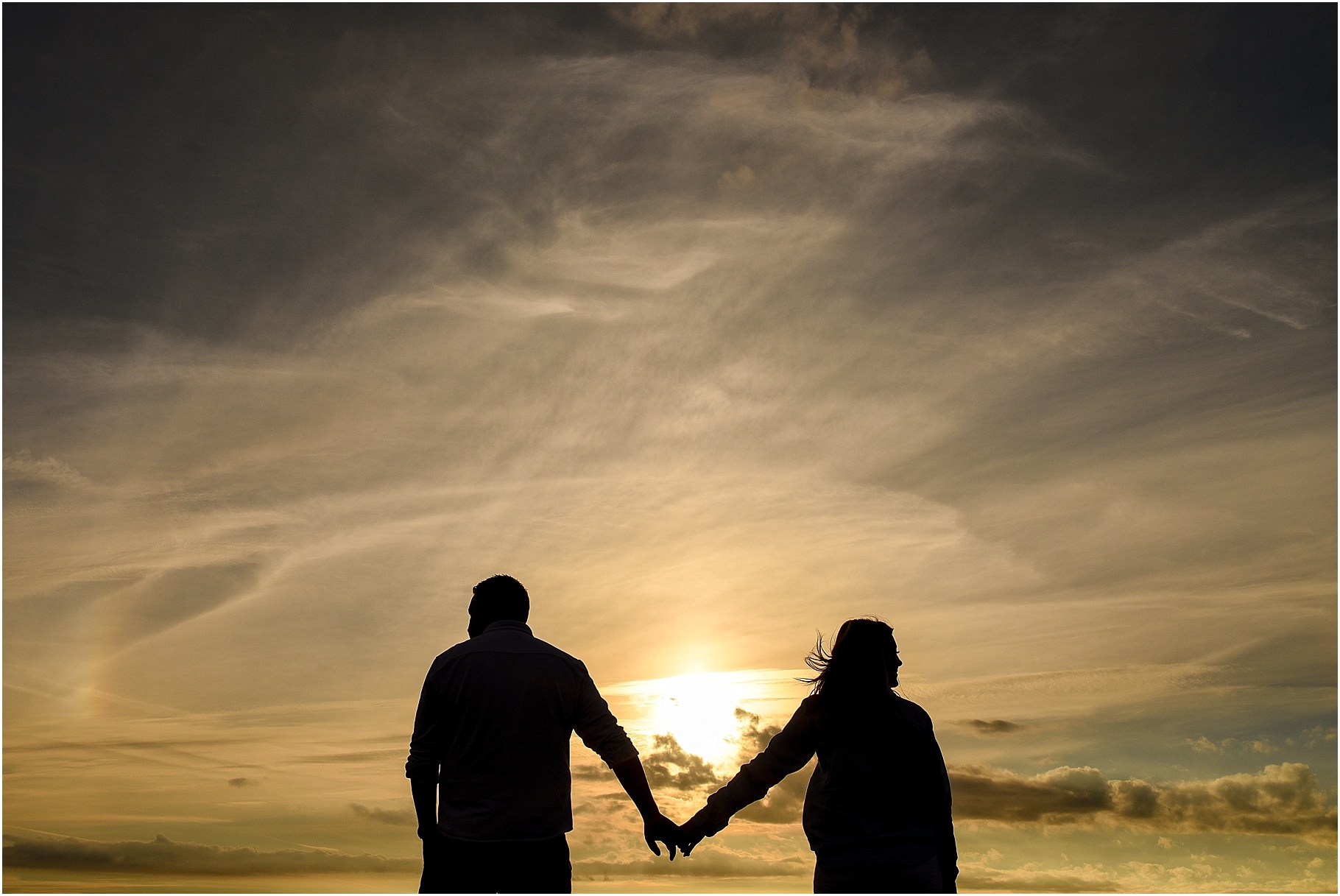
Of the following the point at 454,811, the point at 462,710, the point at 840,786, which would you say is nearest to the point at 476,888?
the point at 454,811

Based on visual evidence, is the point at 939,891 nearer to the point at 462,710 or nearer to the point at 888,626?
the point at 888,626

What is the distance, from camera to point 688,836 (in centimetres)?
949

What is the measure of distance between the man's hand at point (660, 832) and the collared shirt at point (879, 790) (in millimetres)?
1972

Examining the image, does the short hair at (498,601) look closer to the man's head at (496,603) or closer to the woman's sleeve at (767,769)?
the man's head at (496,603)

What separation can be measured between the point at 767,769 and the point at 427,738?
264cm

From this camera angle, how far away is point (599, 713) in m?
9.37

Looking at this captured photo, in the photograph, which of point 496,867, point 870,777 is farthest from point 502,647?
point 870,777

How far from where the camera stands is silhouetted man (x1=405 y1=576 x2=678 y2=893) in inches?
334

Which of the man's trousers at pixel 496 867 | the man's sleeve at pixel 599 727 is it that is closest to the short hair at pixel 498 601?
the man's sleeve at pixel 599 727

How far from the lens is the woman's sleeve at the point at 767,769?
8188 millimetres

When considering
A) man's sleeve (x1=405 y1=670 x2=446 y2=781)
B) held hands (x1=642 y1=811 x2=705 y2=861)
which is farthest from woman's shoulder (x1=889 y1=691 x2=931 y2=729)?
man's sleeve (x1=405 y1=670 x2=446 y2=781)

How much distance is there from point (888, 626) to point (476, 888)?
142 inches

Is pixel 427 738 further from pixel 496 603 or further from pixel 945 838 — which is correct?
pixel 945 838

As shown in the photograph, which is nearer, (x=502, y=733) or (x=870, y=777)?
(x=870, y=777)
